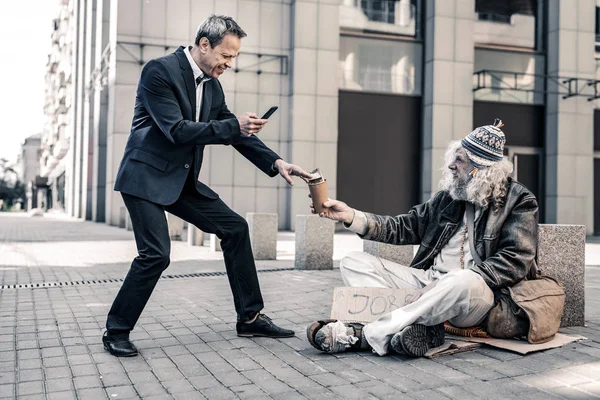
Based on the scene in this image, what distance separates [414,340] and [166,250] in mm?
1652

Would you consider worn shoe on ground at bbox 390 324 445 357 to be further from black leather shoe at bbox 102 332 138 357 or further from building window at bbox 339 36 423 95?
building window at bbox 339 36 423 95

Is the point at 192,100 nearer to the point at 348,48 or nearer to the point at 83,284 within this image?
the point at 83,284

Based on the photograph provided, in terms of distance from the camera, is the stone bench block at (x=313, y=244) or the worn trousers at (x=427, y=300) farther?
the stone bench block at (x=313, y=244)

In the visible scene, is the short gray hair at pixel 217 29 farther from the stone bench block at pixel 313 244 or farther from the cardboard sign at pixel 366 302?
the stone bench block at pixel 313 244

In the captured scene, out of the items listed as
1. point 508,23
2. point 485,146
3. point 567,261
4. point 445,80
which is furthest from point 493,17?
point 485,146

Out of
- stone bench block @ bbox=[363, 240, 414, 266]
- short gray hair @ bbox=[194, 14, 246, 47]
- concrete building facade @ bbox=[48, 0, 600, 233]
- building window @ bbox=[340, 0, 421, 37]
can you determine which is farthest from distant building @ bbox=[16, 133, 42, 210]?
short gray hair @ bbox=[194, 14, 246, 47]

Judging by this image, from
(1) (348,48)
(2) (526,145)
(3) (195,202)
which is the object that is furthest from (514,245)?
(2) (526,145)

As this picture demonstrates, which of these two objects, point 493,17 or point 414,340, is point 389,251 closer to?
point 414,340

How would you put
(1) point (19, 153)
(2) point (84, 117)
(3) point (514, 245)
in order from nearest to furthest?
(3) point (514, 245) < (2) point (84, 117) < (1) point (19, 153)

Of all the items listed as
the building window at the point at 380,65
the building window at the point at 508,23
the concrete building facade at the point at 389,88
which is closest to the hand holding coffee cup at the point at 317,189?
the concrete building facade at the point at 389,88

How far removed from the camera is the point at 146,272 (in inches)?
162

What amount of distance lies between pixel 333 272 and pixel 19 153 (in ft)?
461

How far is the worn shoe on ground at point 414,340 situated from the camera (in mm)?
3838

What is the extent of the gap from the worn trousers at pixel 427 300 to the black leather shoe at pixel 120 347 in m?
1.45
